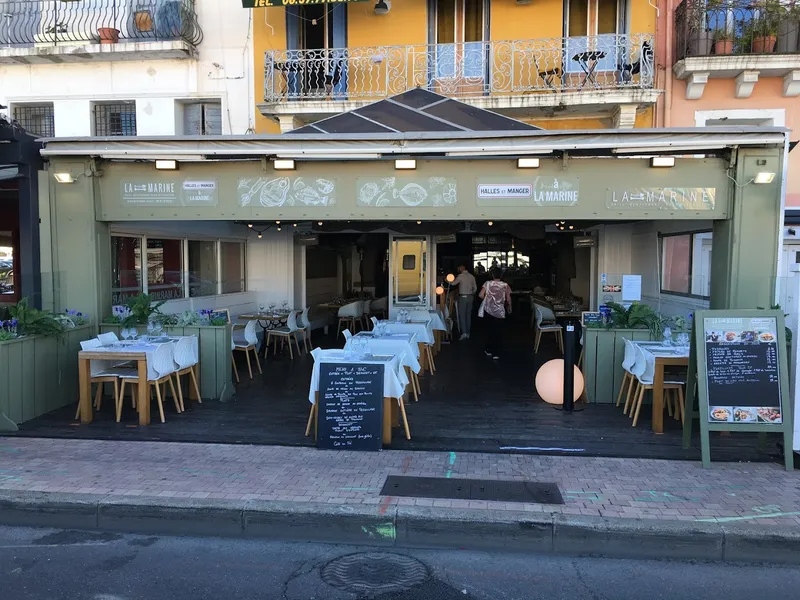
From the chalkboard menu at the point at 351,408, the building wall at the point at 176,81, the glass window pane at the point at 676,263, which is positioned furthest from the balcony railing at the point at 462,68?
the chalkboard menu at the point at 351,408

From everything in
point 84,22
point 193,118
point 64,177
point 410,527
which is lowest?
point 410,527

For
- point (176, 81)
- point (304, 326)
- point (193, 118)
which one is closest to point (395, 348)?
point (304, 326)

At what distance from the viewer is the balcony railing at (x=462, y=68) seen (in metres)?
10.8

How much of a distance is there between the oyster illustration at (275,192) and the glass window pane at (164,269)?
3567mm

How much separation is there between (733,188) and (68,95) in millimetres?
12218

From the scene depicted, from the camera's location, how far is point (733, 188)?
6.84 metres

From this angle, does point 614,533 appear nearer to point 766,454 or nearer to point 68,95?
point 766,454

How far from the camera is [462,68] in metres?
11.3

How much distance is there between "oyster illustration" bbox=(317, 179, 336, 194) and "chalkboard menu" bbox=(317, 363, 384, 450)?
2547 mm

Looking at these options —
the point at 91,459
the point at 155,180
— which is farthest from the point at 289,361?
the point at 91,459

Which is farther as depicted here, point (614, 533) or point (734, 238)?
point (734, 238)

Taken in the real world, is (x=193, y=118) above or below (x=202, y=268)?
above

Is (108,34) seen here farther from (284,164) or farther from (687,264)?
(687,264)

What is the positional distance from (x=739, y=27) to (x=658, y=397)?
7.82m
